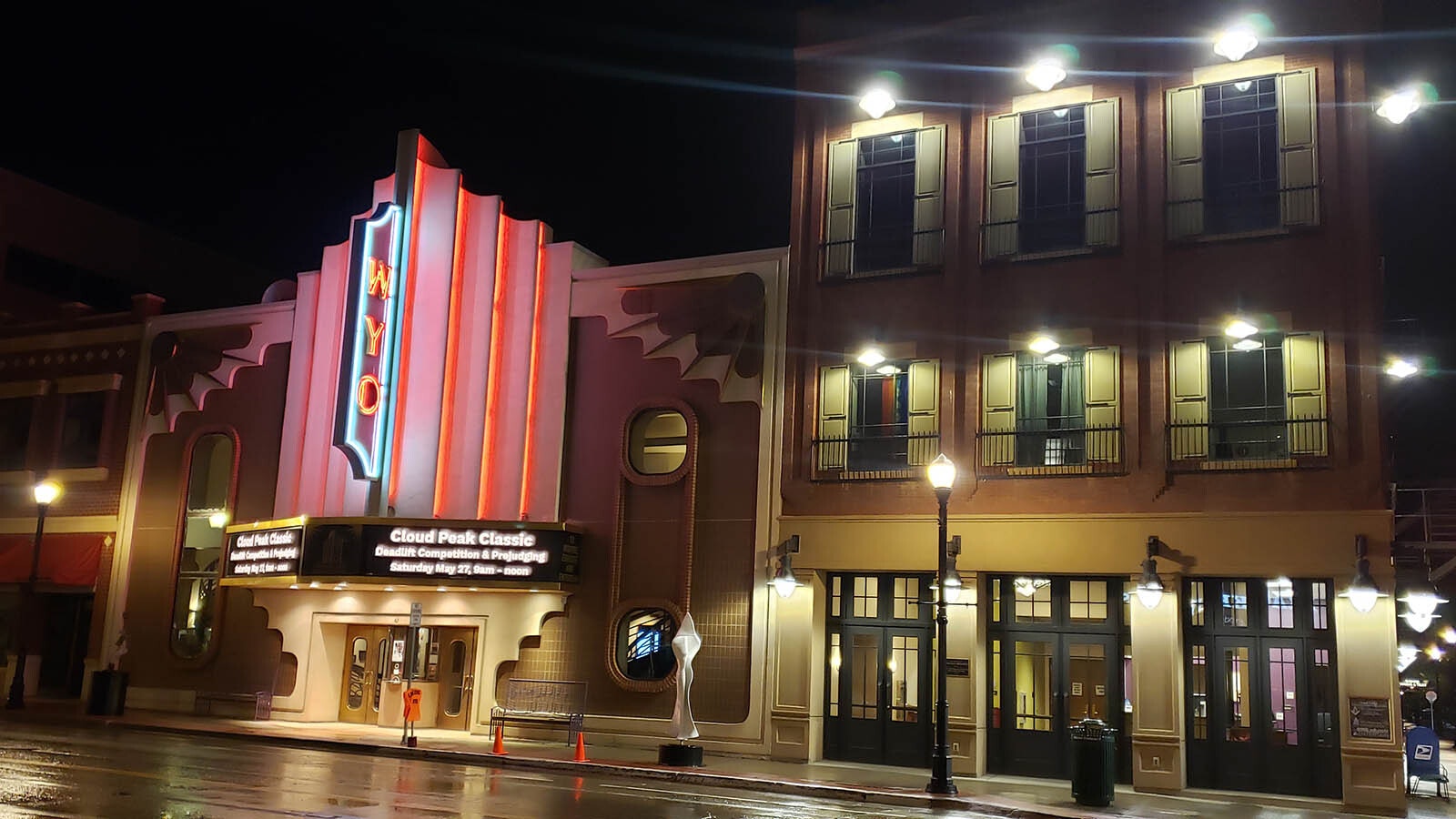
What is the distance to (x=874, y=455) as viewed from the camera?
24.8m

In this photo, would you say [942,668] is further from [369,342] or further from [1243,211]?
[369,342]

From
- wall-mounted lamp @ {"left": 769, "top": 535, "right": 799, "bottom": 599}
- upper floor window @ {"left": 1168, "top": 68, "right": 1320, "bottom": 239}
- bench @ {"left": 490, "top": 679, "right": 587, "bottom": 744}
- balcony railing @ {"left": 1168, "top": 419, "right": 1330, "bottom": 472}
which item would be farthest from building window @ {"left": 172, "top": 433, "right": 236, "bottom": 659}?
upper floor window @ {"left": 1168, "top": 68, "right": 1320, "bottom": 239}

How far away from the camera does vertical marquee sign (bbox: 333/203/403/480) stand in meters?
27.9

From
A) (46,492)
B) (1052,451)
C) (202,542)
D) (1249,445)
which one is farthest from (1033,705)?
(46,492)

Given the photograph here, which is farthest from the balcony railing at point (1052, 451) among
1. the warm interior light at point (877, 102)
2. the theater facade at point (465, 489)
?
the warm interior light at point (877, 102)

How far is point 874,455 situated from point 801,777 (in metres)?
6.66

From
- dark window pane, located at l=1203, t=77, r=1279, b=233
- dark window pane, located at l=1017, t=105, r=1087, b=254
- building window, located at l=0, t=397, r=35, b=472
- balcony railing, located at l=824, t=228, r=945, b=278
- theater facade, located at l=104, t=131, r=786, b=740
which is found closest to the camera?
dark window pane, located at l=1203, t=77, r=1279, b=233

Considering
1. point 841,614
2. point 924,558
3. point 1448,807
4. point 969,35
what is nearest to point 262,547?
point 841,614

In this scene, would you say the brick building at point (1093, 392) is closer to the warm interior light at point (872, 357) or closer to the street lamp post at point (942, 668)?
the warm interior light at point (872, 357)

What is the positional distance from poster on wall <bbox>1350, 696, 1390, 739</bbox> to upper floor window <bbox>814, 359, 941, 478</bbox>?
8241mm

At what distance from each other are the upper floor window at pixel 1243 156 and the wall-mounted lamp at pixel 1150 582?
18.6 feet

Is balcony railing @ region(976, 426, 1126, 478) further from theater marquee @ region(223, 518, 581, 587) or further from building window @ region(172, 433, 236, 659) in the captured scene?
building window @ region(172, 433, 236, 659)

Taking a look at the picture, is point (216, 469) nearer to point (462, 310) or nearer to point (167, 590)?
point (167, 590)

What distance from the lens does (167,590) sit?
31.7 m
